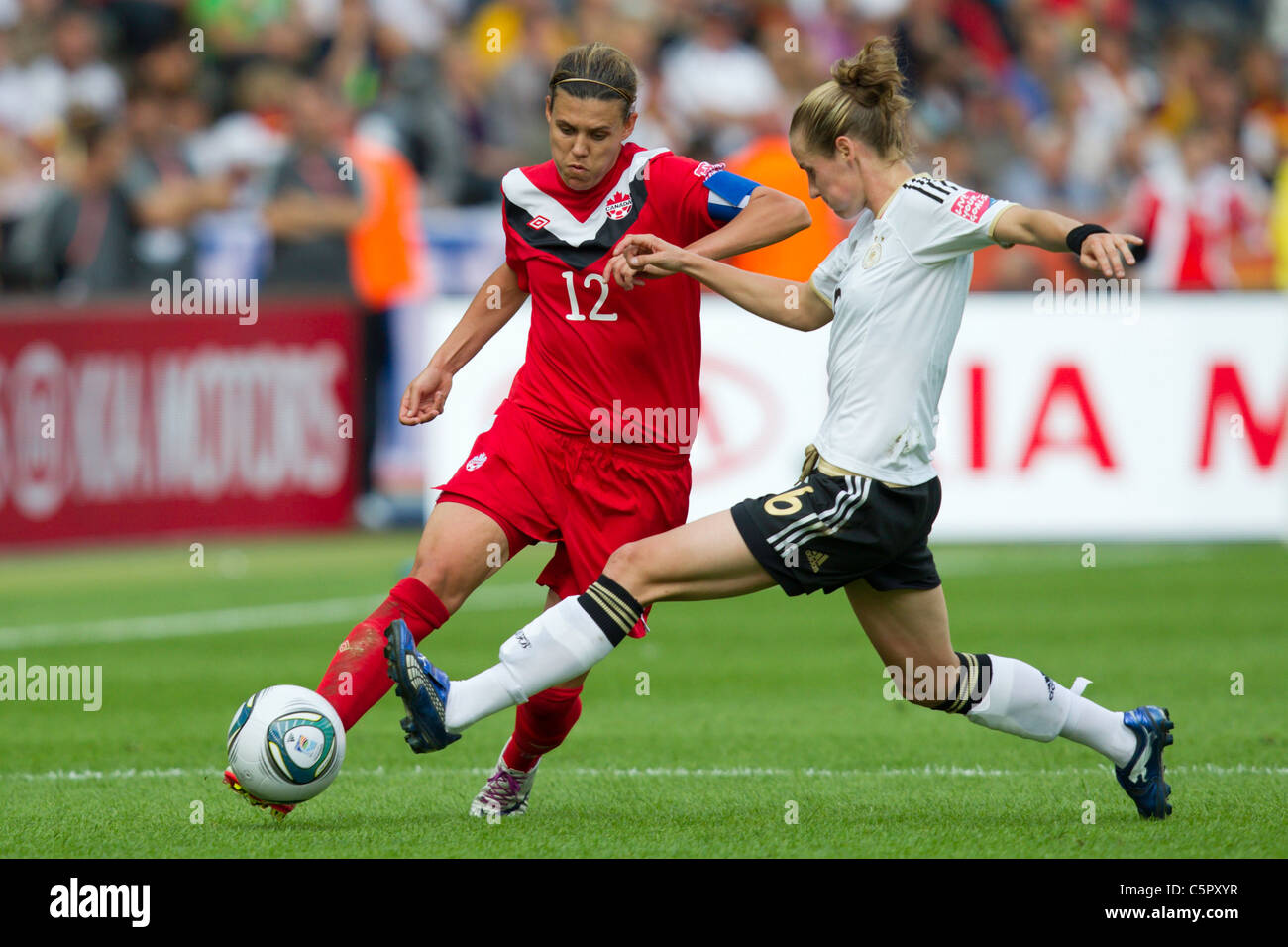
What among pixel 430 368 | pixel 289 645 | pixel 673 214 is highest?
pixel 673 214

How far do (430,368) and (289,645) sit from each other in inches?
171

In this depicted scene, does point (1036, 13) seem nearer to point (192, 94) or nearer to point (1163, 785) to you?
point (192, 94)

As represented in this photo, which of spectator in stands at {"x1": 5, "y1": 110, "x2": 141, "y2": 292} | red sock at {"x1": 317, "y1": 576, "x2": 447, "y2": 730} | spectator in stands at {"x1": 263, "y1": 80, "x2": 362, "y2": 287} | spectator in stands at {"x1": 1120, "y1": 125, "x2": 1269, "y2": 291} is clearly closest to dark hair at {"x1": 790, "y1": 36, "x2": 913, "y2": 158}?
red sock at {"x1": 317, "y1": 576, "x2": 447, "y2": 730}

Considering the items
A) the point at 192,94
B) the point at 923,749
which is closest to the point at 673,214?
the point at 923,749

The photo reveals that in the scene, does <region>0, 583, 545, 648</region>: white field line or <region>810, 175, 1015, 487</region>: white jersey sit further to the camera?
<region>0, 583, 545, 648</region>: white field line

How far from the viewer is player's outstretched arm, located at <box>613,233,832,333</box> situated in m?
5.67

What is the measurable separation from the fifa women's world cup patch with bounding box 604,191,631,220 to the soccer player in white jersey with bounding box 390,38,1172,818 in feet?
1.57

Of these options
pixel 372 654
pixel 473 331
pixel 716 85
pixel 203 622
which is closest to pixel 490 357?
pixel 203 622

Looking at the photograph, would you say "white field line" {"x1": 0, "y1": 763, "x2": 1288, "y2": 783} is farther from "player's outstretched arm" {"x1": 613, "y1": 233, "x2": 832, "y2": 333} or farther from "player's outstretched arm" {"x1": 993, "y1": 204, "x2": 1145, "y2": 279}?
"player's outstretched arm" {"x1": 993, "y1": 204, "x2": 1145, "y2": 279}

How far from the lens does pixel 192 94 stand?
17969 millimetres

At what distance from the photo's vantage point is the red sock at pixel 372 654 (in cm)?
590

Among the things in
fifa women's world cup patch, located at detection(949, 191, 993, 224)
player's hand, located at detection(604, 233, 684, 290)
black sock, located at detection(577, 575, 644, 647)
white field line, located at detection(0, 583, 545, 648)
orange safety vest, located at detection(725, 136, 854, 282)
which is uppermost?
orange safety vest, located at detection(725, 136, 854, 282)

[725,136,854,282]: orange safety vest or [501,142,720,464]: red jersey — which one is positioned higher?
[725,136,854,282]: orange safety vest

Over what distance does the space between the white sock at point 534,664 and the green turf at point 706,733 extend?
0.42m
